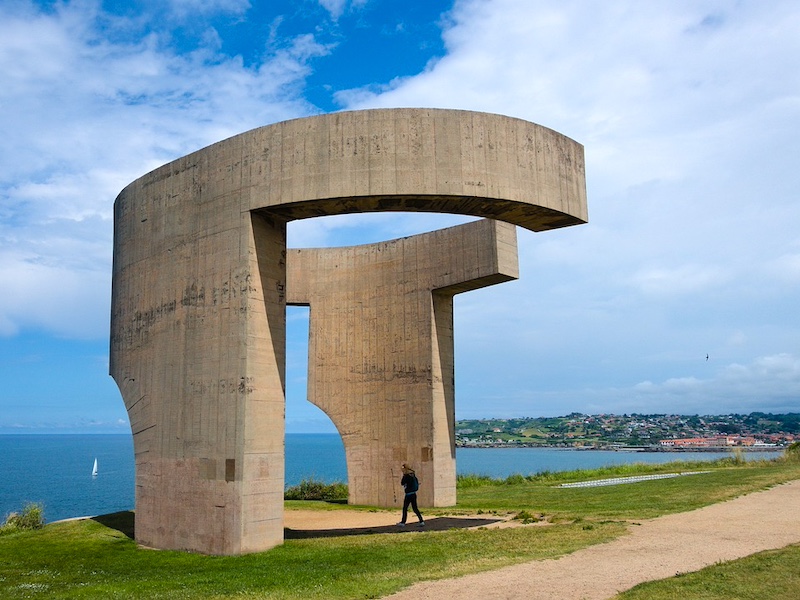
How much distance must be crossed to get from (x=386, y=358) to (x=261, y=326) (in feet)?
24.2

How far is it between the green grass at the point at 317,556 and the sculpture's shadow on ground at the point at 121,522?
0.02m

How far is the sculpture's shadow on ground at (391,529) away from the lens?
1294 centimetres

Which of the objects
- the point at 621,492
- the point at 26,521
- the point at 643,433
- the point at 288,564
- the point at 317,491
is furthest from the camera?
the point at 643,433

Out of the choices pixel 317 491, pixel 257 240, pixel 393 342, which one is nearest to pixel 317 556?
pixel 257 240

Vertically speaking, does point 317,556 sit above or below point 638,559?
below

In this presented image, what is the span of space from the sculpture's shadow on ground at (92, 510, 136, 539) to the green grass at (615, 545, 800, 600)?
10122mm

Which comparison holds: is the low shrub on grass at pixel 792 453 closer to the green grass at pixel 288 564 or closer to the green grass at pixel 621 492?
the green grass at pixel 621 492

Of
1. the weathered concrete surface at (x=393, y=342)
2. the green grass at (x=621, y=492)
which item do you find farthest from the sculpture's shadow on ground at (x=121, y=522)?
the green grass at (x=621, y=492)

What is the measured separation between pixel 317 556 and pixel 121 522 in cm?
710

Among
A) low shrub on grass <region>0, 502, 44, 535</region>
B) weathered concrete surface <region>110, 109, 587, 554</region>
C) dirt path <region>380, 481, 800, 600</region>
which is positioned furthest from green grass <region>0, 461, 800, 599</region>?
low shrub on grass <region>0, 502, 44, 535</region>

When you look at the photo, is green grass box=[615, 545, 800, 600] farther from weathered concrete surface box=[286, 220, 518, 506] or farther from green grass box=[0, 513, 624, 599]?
weathered concrete surface box=[286, 220, 518, 506]

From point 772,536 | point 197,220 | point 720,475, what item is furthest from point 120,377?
point 720,475

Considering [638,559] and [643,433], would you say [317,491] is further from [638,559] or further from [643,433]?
[643,433]

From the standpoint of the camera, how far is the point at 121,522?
15.5 m
